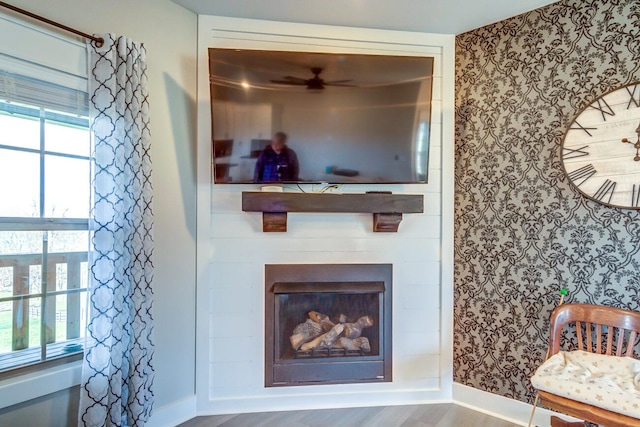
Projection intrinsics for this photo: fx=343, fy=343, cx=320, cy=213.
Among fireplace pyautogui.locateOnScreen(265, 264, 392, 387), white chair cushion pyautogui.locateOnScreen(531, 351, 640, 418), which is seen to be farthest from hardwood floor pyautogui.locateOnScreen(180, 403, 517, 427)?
white chair cushion pyautogui.locateOnScreen(531, 351, 640, 418)

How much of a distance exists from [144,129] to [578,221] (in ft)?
7.97

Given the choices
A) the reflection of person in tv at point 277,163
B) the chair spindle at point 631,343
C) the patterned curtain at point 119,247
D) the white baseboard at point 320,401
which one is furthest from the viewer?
the white baseboard at point 320,401

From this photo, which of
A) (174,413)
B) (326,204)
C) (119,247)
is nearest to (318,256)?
(326,204)

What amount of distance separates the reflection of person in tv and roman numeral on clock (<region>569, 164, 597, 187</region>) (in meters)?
1.58

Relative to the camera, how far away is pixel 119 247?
166 centimetres

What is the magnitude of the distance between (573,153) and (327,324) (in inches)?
70.9

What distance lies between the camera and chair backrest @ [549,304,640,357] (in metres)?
1.72

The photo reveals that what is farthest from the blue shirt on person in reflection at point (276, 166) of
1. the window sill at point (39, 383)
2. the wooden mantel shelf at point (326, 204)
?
the window sill at point (39, 383)

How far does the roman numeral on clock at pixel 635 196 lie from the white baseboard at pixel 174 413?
8.93 feet

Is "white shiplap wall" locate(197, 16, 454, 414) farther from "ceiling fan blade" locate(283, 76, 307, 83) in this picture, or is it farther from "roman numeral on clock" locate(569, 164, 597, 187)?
"roman numeral on clock" locate(569, 164, 597, 187)

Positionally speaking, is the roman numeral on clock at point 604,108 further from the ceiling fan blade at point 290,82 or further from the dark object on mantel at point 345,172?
the ceiling fan blade at point 290,82

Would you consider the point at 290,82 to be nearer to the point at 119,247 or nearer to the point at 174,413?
the point at 119,247

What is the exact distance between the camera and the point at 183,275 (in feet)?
6.90

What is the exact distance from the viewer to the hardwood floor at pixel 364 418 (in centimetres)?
207
